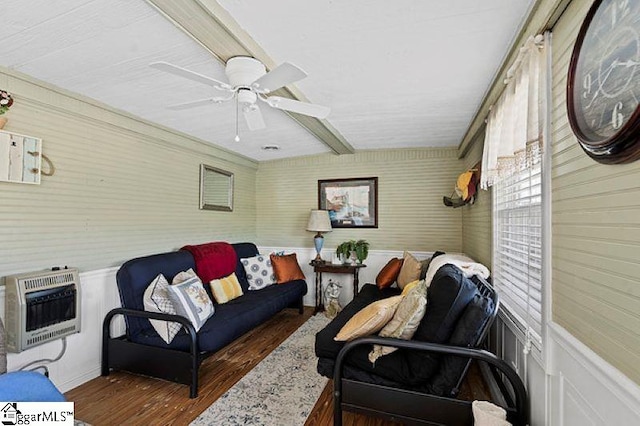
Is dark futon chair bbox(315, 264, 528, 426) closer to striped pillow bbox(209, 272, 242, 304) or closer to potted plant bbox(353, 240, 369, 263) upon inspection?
striped pillow bbox(209, 272, 242, 304)

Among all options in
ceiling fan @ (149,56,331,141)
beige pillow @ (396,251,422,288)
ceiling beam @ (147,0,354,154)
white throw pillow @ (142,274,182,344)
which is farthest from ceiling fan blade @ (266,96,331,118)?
beige pillow @ (396,251,422,288)

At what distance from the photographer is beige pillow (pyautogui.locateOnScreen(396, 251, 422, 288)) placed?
350cm

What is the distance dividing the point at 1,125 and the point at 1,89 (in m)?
0.26

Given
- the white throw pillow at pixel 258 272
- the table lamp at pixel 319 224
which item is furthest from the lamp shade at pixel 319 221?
the white throw pillow at pixel 258 272

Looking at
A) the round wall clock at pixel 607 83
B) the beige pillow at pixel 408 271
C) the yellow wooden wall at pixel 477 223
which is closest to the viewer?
the round wall clock at pixel 607 83

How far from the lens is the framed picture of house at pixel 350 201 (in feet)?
14.9

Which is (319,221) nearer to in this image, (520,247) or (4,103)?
(520,247)

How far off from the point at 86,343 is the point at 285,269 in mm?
2266

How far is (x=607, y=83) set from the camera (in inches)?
38.0

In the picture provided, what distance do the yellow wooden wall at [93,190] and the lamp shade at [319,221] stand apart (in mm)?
1517

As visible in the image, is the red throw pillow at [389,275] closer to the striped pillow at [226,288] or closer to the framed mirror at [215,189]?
the striped pillow at [226,288]

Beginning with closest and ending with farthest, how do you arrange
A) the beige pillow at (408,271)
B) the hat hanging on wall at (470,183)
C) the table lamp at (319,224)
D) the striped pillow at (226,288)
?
the hat hanging on wall at (470,183) < the striped pillow at (226,288) < the beige pillow at (408,271) < the table lamp at (319,224)

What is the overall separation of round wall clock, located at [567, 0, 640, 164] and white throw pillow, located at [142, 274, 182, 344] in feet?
9.03

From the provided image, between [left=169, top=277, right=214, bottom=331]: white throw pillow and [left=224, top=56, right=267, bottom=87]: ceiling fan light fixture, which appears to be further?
[left=169, top=277, right=214, bottom=331]: white throw pillow
